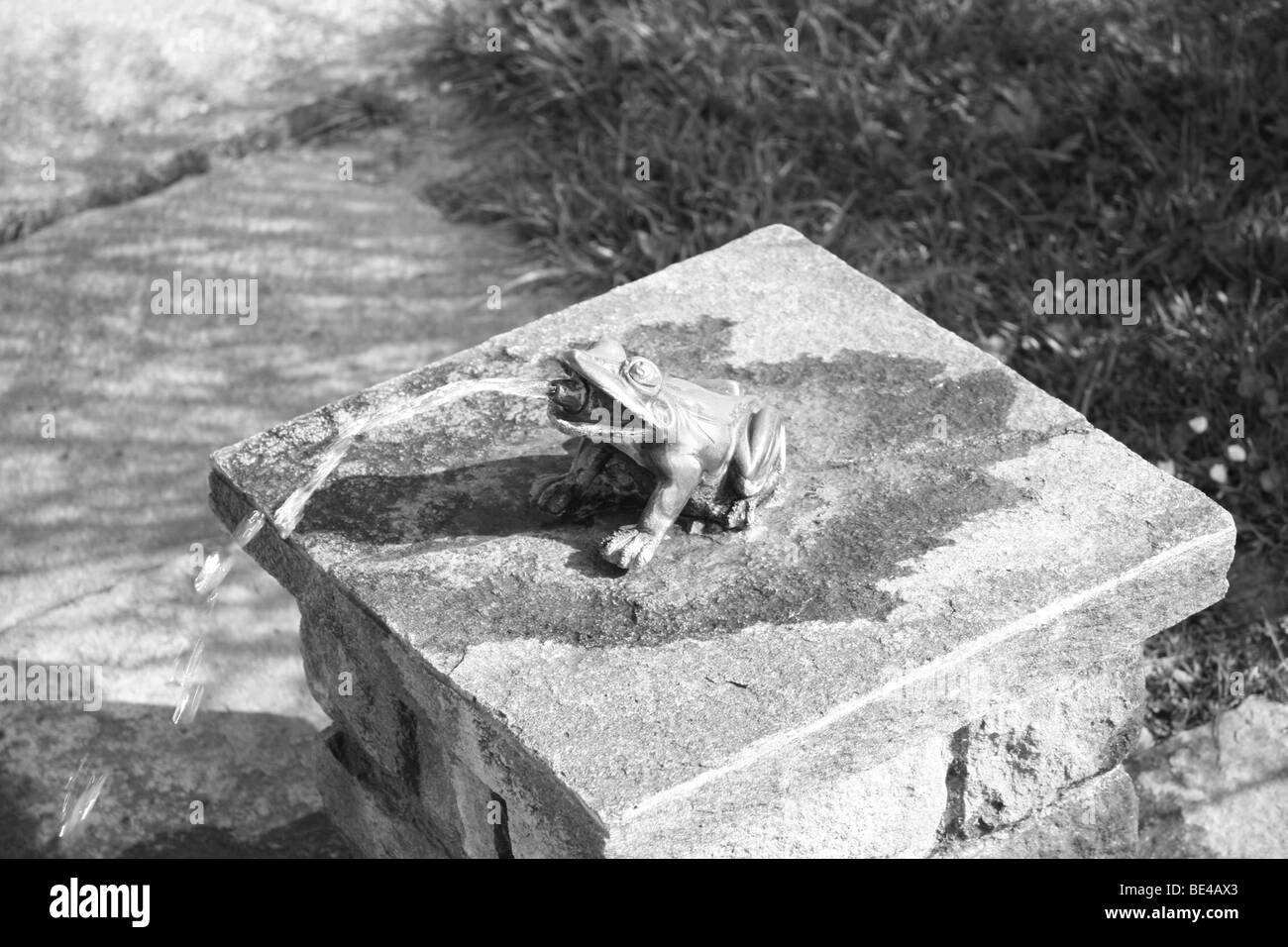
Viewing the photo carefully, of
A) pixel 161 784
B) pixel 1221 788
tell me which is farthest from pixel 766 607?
pixel 161 784

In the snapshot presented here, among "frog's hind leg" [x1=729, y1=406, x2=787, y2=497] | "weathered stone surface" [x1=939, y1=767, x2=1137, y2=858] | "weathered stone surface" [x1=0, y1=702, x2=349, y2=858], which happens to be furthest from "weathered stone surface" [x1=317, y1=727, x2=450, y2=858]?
"weathered stone surface" [x1=939, y1=767, x2=1137, y2=858]

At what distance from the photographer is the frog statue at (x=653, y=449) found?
11.4 feet

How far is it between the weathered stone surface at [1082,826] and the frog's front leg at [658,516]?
1.12m

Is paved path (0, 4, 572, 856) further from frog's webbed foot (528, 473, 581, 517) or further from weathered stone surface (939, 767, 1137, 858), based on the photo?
weathered stone surface (939, 767, 1137, 858)

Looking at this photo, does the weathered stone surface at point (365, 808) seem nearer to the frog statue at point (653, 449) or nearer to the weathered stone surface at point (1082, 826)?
the frog statue at point (653, 449)

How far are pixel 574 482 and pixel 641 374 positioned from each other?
1.15ft

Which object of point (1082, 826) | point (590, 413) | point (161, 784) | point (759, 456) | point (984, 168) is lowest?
point (161, 784)

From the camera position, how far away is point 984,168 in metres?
6.20

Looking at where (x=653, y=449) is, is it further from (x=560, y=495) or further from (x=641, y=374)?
(x=560, y=495)

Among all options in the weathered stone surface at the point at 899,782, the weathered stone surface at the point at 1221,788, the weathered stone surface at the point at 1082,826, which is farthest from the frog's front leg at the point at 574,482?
the weathered stone surface at the point at 1221,788

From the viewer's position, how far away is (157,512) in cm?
552

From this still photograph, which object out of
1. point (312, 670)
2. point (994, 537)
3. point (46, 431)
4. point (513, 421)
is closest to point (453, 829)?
point (312, 670)

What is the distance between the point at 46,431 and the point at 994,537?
10.9 ft

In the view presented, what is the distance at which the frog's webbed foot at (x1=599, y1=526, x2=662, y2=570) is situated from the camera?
355 centimetres
